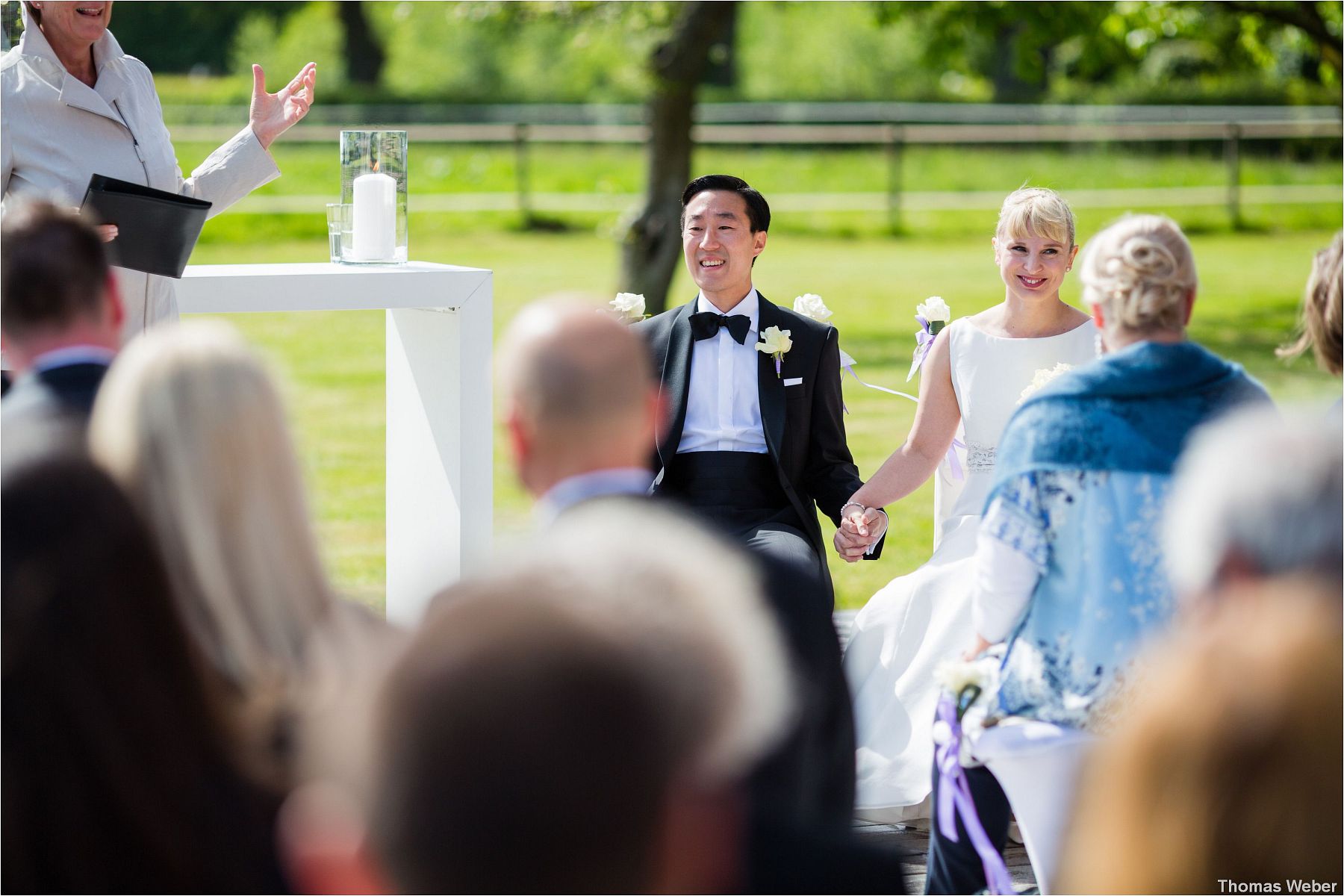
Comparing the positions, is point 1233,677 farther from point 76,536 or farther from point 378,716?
point 76,536

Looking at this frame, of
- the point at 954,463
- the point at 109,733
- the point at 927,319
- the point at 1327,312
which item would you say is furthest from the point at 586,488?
the point at 927,319

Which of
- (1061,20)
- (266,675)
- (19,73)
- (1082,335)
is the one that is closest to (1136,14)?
(1061,20)

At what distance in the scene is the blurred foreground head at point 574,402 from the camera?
2.04 meters

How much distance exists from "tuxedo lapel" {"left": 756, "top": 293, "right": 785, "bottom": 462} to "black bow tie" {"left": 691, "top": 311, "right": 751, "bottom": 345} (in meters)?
0.07

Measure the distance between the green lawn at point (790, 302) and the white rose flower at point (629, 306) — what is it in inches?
25.5

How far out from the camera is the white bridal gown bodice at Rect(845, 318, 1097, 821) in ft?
13.1

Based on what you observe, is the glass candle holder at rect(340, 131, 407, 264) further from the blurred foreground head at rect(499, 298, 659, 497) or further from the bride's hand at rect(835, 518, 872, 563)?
the blurred foreground head at rect(499, 298, 659, 497)

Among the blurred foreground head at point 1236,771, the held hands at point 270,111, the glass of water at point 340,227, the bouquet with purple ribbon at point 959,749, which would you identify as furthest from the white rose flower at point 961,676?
the glass of water at point 340,227

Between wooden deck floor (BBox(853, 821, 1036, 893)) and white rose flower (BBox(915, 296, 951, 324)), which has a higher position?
white rose flower (BBox(915, 296, 951, 324))

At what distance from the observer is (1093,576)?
8.73ft

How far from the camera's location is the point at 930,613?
4.14 metres

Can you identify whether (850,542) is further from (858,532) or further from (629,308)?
(629,308)

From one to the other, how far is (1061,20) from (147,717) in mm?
11382

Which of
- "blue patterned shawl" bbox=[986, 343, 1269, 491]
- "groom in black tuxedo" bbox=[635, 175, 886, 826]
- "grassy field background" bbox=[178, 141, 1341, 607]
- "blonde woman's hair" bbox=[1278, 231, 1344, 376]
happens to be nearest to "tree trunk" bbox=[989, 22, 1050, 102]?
"grassy field background" bbox=[178, 141, 1341, 607]
